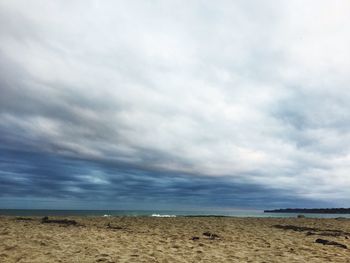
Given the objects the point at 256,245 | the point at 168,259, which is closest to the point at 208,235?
the point at 256,245

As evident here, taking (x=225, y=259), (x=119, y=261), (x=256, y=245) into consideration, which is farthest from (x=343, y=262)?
(x=119, y=261)

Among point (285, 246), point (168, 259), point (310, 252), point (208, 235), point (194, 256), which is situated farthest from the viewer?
point (208, 235)

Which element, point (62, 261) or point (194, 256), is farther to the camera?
point (194, 256)

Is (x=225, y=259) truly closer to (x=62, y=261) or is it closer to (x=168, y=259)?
(x=168, y=259)

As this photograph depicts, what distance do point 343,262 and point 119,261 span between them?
874 cm

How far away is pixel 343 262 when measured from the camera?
44.5ft

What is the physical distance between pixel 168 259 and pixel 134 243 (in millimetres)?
4973

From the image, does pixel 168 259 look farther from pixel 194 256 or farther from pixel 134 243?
pixel 134 243

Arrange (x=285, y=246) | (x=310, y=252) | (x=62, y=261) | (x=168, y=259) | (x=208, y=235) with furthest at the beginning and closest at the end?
1. (x=208, y=235)
2. (x=285, y=246)
3. (x=310, y=252)
4. (x=168, y=259)
5. (x=62, y=261)

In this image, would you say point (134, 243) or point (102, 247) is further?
point (134, 243)

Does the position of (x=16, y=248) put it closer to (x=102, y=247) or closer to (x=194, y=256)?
(x=102, y=247)

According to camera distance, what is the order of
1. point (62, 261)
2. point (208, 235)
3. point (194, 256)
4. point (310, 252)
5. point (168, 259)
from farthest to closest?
point (208, 235) < point (310, 252) < point (194, 256) < point (168, 259) < point (62, 261)

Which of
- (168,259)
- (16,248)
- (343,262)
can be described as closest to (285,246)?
(343,262)

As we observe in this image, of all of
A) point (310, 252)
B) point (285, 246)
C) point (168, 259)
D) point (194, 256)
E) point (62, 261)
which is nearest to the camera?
point (62, 261)
